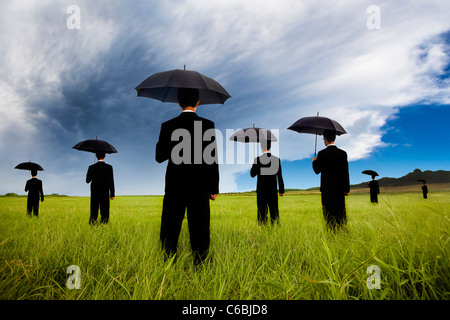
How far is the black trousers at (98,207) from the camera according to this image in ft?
23.3

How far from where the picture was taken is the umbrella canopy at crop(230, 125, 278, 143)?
7047mm

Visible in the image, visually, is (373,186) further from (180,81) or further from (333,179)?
(180,81)

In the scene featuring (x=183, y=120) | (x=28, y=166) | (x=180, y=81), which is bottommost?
(x=28, y=166)

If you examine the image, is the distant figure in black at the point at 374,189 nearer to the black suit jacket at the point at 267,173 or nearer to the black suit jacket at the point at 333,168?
the black suit jacket at the point at 333,168

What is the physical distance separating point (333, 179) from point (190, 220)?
3.82 meters

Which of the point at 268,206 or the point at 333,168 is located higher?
the point at 333,168

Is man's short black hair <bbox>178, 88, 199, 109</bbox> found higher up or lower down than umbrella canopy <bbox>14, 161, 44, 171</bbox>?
higher up

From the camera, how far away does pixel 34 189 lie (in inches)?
386

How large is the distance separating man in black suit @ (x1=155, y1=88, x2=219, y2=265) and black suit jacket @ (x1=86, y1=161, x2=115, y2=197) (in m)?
4.36

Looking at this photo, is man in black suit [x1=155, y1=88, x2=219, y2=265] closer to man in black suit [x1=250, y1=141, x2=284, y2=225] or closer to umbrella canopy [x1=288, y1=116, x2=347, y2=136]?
man in black suit [x1=250, y1=141, x2=284, y2=225]

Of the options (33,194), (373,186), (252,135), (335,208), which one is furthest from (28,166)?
(373,186)

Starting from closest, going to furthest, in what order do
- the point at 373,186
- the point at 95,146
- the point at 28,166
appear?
the point at 95,146 → the point at 28,166 → the point at 373,186

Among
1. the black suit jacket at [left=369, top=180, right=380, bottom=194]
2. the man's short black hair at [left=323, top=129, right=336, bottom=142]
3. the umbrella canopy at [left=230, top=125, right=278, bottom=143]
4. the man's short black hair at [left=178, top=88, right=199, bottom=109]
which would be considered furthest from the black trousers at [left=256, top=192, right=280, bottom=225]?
the black suit jacket at [left=369, top=180, right=380, bottom=194]
